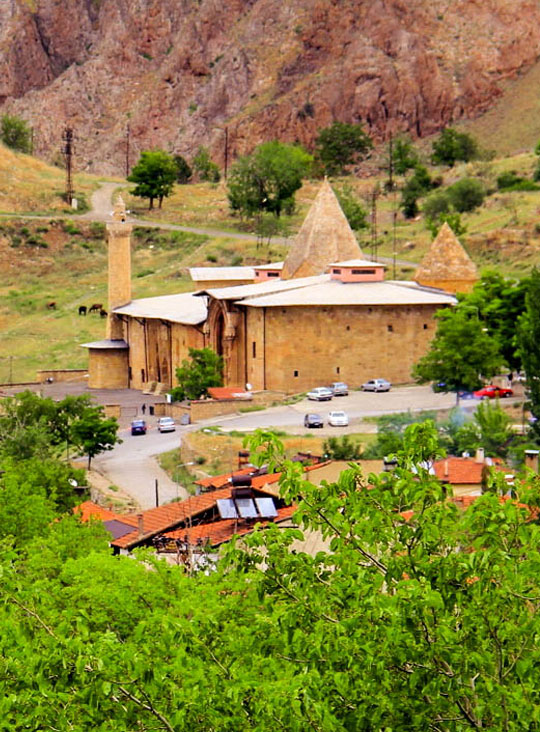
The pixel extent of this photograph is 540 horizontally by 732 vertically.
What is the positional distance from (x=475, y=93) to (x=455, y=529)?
421 feet

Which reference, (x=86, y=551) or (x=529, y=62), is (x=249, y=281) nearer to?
(x=86, y=551)

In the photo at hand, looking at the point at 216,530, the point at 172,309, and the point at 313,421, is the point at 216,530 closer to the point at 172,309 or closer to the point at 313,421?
the point at 313,421

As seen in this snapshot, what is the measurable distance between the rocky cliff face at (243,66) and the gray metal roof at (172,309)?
69.5m

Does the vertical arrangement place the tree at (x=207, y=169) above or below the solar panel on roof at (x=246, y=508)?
above

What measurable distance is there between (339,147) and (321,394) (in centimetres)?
6668

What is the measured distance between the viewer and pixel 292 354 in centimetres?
5691

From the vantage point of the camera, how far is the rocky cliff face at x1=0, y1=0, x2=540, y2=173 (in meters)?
138

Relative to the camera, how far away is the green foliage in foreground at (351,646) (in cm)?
1139

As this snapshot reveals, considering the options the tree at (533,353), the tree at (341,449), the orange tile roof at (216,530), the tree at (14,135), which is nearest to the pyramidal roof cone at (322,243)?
the tree at (533,353)

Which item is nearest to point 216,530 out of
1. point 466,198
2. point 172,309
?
point 172,309

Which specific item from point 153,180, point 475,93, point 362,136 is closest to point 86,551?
point 153,180

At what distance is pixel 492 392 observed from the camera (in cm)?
5131

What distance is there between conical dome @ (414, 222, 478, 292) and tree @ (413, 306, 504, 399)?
7.93 metres

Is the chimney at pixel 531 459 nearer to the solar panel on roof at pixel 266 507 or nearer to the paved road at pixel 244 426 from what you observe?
the paved road at pixel 244 426
